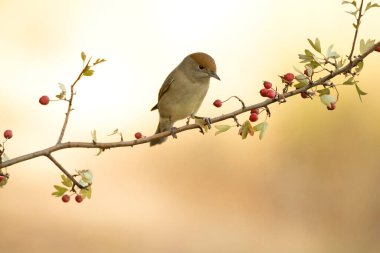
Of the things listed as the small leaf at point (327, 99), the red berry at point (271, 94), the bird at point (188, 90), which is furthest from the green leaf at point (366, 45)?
the bird at point (188, 90)

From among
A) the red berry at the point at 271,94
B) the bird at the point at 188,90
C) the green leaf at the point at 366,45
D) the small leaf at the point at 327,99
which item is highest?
the bird at the point at 188,90

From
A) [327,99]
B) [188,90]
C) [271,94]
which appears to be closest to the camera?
[327,99]

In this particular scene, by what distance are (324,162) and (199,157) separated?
1.78 m

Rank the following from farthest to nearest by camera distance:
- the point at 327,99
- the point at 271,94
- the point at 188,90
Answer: the point at 188,90 < the point at 271,94 < the point at 327,99

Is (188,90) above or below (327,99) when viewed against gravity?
above

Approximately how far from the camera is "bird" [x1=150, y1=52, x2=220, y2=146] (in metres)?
5.68

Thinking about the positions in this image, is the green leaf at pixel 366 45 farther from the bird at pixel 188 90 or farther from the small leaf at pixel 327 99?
the bird at pixel 188 90

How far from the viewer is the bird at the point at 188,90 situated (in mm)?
5680

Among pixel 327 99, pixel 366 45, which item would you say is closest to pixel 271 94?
pixel 327 99

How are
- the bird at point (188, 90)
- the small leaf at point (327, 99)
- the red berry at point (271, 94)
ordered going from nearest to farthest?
1. the small leaf at point (327, 99)
2. the red berry at point (271, 94)
3. the bird at point (188, 90)

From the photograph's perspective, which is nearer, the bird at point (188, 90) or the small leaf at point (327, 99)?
the small leaf at point (327, 99)

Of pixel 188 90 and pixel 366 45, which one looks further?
pixel 188 90

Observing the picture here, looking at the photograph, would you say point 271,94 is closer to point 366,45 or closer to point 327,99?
point 327,99

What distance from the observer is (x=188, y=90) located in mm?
5816
